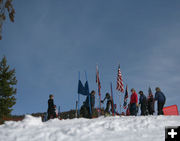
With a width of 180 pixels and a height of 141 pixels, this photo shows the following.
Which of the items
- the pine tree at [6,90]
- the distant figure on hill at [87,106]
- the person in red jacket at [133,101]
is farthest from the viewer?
the pine tree at [6,90]

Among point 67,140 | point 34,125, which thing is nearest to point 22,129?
point 34,125

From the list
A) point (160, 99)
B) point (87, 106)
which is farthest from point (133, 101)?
point (87, 106)

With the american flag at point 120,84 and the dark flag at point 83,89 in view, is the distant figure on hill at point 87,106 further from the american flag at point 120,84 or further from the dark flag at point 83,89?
the american flag at point 120,84

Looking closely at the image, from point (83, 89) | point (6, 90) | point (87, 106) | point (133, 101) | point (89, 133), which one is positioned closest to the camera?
point (89, 133)

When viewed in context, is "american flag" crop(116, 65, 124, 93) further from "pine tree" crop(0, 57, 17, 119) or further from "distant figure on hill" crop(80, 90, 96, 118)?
"pine tree" crop(0, 57, 17, 119)

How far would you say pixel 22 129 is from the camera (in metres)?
5.86

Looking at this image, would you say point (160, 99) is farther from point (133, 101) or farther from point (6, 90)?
point (6, 90)

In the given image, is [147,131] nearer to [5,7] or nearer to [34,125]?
[34,125]

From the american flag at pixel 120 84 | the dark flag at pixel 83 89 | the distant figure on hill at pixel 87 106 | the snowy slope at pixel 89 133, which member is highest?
the american flag at pixel 120 84

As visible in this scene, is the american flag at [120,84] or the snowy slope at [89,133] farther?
the american flag at [120,84]

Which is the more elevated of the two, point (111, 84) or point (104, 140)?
point (111, 84)

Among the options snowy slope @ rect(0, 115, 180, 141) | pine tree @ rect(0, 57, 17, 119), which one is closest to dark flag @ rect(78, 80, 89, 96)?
snowy slope @ rect(0, 115, 180, 141)

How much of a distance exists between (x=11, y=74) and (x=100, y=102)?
2163 centimetres

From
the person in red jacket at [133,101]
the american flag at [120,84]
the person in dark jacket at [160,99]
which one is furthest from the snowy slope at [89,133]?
the american flag at [120,84]
